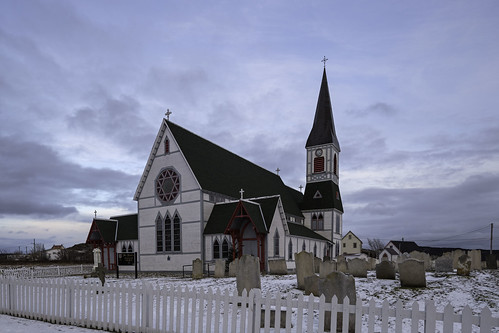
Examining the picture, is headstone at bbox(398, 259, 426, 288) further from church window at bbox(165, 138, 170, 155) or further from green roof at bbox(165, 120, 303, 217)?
church window at bbox(165, 138, 170, 155)

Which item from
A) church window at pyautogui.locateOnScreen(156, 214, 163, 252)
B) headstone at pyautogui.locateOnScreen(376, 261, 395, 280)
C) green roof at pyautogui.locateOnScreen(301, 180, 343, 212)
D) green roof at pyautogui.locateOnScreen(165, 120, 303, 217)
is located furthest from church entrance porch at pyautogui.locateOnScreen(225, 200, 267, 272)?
green roof at pyautogui.locateOnScreen(301, 180, 343, 212)

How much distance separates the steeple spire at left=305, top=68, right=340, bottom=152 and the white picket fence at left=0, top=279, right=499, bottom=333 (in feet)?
136

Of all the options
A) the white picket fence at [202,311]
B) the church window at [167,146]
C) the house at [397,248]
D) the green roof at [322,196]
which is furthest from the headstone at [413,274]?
the house at [397,248]

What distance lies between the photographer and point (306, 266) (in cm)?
1473

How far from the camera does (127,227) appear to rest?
35.9 m

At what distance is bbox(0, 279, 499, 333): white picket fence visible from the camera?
577 centimetres

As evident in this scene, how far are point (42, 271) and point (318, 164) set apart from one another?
35.6m

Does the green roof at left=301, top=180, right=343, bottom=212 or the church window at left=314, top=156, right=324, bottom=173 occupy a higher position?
the church window at left=314, top=156, right=324, bottom=173

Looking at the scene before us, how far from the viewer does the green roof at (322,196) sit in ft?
153

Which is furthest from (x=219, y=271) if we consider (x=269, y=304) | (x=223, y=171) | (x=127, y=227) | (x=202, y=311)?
(x=127, y=227)

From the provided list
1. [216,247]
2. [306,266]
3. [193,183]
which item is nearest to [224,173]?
[193,183]

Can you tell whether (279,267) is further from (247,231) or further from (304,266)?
(304,266)

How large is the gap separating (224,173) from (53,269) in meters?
18.4

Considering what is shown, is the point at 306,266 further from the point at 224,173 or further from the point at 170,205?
the point at 224,173
